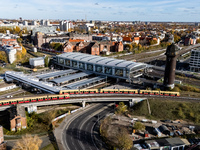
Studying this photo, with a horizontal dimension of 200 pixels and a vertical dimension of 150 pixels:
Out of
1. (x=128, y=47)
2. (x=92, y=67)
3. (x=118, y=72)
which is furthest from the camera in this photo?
(x=128, y=47)

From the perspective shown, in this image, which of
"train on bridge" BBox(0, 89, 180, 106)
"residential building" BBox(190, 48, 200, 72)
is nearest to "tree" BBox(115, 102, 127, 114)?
"train on bridge" BBox(0, 89, 180, 106)

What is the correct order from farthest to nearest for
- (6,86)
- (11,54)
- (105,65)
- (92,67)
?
(11,54), (92,67), (105,65), (6,86)

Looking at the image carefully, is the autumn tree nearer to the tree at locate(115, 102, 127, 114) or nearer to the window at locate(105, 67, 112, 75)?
the window at locate(105, 67, 112, 75)

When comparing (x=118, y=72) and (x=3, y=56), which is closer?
(x=118, y=72)

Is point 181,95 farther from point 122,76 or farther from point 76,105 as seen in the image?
point 76,105

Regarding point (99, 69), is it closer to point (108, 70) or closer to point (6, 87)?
point (108, 70)

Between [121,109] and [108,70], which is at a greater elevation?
[108,70]

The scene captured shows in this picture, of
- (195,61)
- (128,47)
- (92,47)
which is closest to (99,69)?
(92,47)

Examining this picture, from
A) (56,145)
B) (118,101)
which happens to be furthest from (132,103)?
(56,145)
